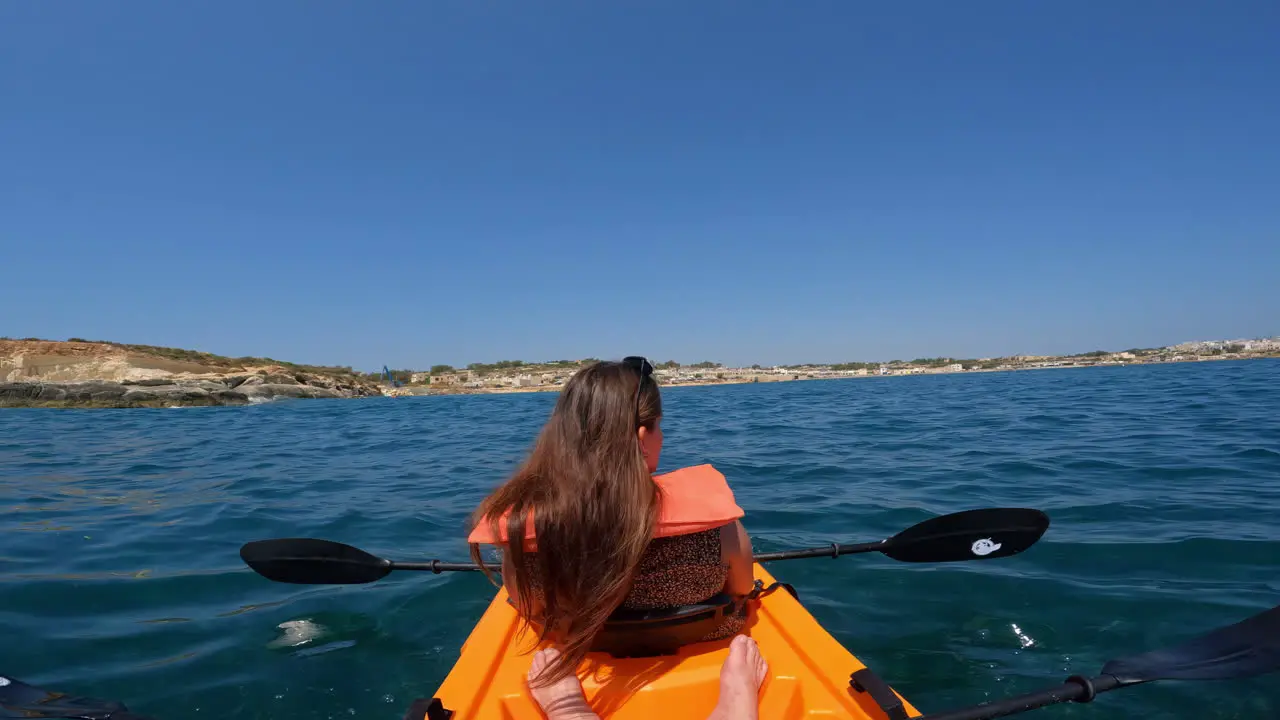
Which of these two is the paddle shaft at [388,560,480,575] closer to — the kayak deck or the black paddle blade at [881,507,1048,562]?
the kayak deck

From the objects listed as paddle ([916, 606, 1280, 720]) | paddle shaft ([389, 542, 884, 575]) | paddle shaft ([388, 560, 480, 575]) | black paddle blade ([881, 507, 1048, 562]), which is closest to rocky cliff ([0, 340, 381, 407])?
paddle shaft ([388, 560, 480, 575])

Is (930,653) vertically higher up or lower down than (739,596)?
lower down

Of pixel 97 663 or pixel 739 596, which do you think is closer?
pixel 739 596

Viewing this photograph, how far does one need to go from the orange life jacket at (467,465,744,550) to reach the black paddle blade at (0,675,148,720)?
58.3 inches

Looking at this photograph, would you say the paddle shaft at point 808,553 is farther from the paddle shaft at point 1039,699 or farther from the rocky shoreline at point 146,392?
the rocky shoreline at point 146,392

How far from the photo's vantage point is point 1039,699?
194cm

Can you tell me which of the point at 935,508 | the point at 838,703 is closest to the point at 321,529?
the point at 838,703

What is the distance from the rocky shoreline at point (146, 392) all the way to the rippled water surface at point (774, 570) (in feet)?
79.6

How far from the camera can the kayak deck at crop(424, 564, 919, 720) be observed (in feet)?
6.48

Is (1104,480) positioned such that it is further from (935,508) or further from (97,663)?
(97,663)

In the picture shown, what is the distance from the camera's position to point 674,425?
1770 centimetres

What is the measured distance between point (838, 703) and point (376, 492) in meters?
7.52

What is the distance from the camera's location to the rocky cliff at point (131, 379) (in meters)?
29.6

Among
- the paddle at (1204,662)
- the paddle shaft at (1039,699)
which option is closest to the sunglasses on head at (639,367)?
the paddle shaft at (1039,699)
